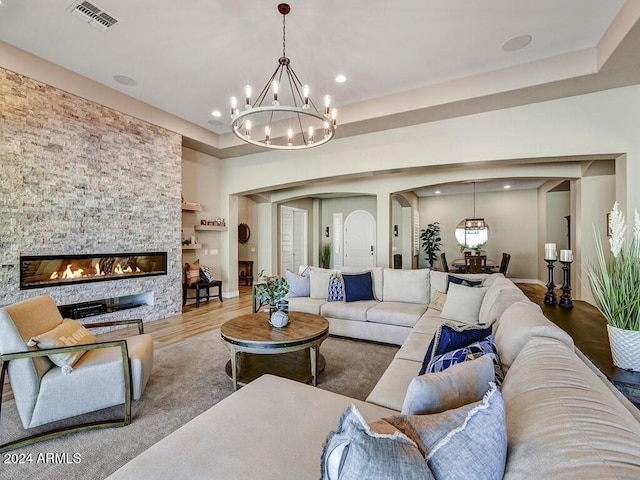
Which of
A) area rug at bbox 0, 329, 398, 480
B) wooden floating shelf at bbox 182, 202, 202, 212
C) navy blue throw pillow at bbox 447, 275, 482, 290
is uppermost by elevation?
wooden floating shelf at bbox 182, 202, 202, 212

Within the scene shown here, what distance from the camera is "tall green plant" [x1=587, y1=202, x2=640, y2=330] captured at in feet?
5.23

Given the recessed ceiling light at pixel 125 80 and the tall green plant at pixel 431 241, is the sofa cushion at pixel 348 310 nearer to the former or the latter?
the recessed ceiling light at pixel 125 80

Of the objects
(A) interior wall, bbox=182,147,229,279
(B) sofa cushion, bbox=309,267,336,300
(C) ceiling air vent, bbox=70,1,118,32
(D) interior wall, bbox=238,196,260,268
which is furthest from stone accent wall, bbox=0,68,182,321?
(D) interior wall, bbox=238,196,260,268

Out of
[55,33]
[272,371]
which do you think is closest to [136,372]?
[272,371]

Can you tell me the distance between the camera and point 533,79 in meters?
3.67

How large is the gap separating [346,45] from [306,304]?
328 cm

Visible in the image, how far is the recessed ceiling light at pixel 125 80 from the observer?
4.11 metres

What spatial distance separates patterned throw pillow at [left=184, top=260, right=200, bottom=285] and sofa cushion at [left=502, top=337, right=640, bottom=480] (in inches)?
232

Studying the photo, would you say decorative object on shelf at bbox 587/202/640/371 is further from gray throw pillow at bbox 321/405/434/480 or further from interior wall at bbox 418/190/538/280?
interior wall at bbox 418/190/538/280

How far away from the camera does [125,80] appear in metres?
4.19

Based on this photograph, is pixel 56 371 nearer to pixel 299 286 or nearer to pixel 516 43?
pixel 299 286

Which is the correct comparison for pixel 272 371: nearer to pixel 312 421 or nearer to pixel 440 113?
pixel 312 421

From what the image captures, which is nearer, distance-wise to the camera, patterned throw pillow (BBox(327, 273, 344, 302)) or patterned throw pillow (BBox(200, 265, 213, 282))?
patterned throw pillow (BBox(327, 273, 344, 302))

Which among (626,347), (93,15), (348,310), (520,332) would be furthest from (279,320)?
(93,15)
